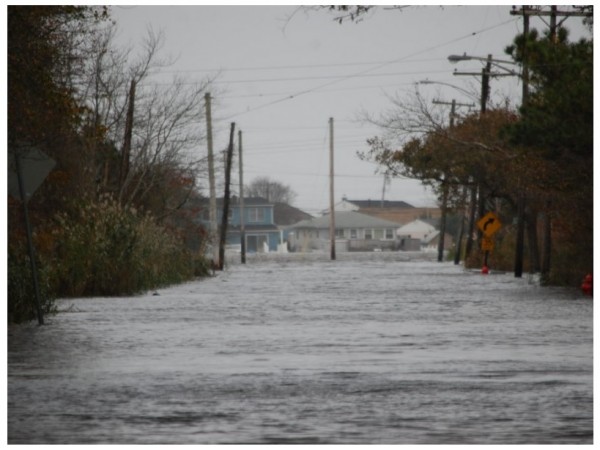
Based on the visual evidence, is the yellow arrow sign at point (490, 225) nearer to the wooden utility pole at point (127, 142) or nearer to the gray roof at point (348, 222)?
the wooden utility pole at point (127, 142)

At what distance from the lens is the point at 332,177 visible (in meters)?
101

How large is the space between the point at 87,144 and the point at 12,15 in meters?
22.9

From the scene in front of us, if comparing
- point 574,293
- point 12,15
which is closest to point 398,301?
point 574,293

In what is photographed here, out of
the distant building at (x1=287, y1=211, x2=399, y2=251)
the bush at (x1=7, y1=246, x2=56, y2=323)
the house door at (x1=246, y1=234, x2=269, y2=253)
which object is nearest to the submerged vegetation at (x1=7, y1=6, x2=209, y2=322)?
the bush at (x1=7, y1=246, x2=56, y2=323)

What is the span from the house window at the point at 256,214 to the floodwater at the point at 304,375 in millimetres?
139902

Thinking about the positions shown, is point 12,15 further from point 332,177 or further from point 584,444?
point 332,177

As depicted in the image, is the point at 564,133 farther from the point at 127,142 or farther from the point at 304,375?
the point at 304,375

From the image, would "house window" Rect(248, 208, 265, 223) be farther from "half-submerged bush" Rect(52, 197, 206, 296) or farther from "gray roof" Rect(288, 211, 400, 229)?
"half-submerged bush" Rect(52, 197, 206, 296)

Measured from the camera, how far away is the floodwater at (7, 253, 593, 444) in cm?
1105

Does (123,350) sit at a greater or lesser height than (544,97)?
lesser

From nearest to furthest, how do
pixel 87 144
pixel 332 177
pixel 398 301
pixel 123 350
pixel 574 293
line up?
1. pixel 123 350
2. pixel 398 301
3. pixel 574 293
4. pixel 87 144
5. pixel 332 177

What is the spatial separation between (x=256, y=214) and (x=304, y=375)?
15477 cm

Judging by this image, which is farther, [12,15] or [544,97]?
[544,97]

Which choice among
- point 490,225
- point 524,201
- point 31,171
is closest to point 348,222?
point 490,225
